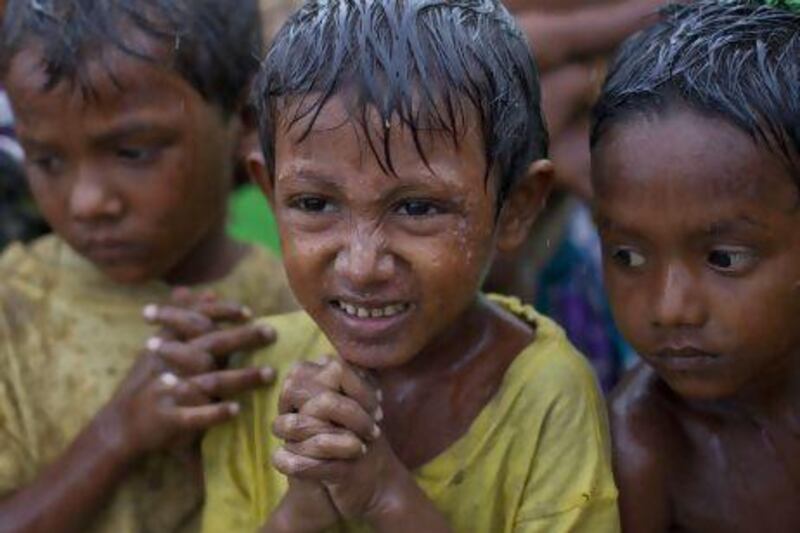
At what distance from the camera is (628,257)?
7.50 feet

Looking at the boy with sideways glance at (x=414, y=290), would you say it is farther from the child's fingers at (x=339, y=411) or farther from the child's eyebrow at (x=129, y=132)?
the child's eyebrow at (x=129, y=132)

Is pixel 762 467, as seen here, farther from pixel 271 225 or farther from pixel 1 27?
pixel 271 225

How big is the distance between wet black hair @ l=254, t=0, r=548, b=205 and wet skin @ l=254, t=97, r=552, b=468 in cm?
3

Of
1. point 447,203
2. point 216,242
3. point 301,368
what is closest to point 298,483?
point 301,368

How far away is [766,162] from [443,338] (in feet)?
2.02

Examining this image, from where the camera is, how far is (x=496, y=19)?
2260mm

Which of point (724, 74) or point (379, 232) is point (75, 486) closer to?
point (379, 232)

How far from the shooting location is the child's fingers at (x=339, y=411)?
2.12 metres

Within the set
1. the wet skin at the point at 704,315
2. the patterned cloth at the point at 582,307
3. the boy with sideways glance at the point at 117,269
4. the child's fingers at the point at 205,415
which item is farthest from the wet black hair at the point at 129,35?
the patterned cloth at the point at 582,307

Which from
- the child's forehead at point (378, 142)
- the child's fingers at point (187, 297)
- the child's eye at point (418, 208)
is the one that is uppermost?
the child's forehead at point (378, 142)

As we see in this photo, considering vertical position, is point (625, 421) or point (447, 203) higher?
point (447, 203)

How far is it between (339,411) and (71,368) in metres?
0.80

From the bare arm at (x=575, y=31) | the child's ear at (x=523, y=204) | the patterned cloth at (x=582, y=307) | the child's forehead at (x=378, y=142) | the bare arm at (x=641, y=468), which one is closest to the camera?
the child's forehead at (x=378, y=142)

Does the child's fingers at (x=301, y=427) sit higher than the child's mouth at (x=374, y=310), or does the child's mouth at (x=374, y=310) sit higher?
the child's mouth at (x=374, y=310)
